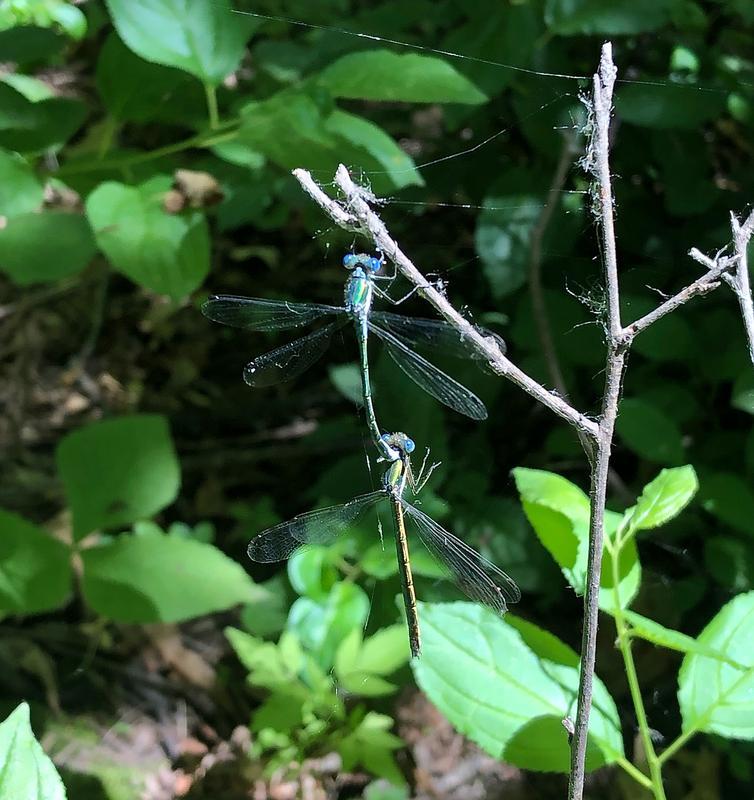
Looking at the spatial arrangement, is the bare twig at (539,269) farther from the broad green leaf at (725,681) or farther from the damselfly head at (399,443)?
the broad green leaf at (725,681)

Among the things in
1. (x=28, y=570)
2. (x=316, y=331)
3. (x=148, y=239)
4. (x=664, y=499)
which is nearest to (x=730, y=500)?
(x=664, y=499)

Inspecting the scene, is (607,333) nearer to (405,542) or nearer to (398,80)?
(405,542)

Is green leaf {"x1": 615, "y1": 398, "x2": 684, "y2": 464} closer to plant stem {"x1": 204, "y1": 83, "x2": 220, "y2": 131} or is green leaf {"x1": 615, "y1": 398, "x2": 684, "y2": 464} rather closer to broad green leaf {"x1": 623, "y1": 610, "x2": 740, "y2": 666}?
broad green leaf {"x1": 623, "y1": 610, "x2": 740, "y2": 666}

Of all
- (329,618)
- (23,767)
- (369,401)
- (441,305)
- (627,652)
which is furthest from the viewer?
(329,618)

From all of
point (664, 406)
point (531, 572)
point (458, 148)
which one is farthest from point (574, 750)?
point (458, 148)

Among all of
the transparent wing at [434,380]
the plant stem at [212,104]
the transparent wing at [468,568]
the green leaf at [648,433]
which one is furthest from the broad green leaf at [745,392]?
the plant stem at [212,104]

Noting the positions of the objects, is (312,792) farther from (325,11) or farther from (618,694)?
(325,11)
